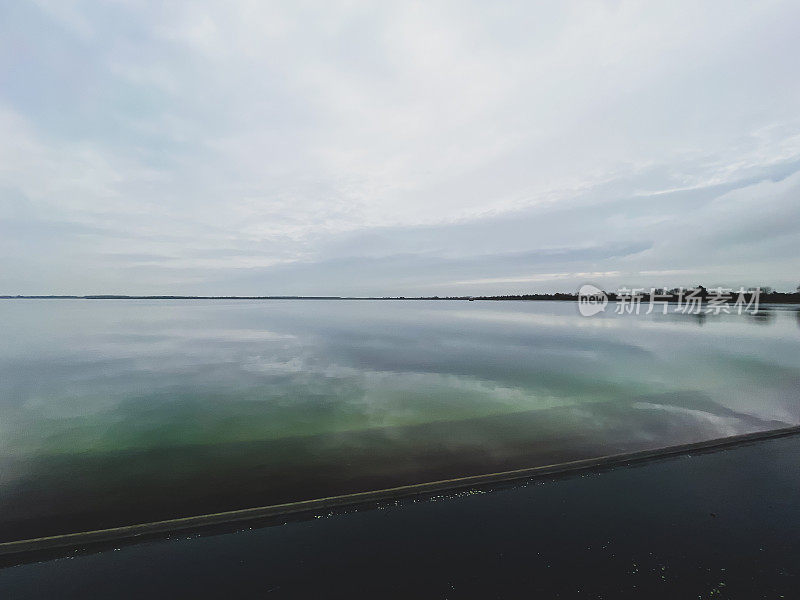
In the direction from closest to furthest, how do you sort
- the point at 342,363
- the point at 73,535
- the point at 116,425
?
the point at 73,535
the point at 116,425
the point at 342,363

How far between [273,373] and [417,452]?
46.3ft

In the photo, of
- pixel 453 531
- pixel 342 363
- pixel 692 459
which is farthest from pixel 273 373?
pixel 692 459

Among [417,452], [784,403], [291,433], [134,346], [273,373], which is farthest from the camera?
[134,346]

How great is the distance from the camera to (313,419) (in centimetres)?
1338

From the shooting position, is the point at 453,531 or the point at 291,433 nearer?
the point at 453,531

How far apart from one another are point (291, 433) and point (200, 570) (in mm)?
6532

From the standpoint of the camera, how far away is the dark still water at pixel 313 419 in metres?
8.40

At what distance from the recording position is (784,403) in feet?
50.5

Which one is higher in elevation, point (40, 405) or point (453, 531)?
point (453, 531)

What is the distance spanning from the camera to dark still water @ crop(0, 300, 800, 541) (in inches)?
331

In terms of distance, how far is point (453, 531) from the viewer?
20.6ft

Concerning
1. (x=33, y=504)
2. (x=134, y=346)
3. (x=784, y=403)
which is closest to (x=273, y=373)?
(x=33, y=504)

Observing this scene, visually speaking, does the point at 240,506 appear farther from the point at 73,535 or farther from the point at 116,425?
the point at 116,425

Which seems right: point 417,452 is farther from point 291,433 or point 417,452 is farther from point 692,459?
point 692,459
